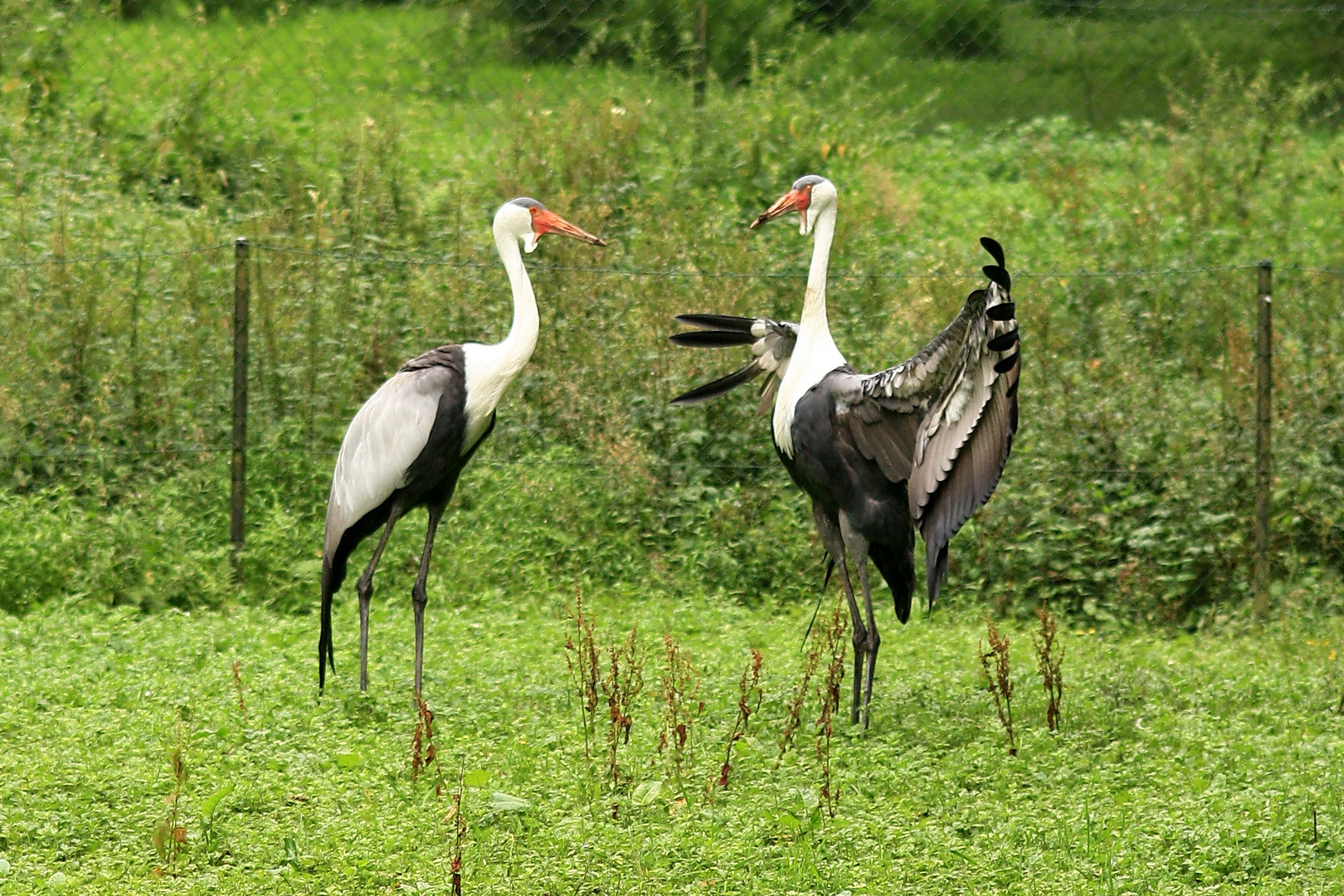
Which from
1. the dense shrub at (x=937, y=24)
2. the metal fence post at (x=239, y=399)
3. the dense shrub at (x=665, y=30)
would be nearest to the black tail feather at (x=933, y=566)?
the metal fence post at (x=239, y=399)

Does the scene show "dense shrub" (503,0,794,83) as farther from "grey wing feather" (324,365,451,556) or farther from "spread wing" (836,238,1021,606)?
"spread wing" (836,238,1021,606)

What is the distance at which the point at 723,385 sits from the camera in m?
7.29

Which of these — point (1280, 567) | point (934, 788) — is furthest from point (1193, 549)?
point (934, 788)

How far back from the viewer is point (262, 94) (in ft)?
42.8

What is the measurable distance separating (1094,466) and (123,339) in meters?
5.37

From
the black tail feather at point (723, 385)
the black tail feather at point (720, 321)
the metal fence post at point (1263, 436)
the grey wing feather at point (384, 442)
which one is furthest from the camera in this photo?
the metal fence post at point (1263, 436)

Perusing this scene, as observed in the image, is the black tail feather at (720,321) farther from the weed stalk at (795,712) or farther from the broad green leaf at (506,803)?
the broad green leaf at (506,803)

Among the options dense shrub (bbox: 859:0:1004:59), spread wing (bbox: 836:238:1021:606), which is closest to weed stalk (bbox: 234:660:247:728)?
spread wing (bbox: 836:238:1021:606)

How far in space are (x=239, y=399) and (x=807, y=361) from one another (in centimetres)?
344

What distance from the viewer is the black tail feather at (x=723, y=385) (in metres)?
7.27

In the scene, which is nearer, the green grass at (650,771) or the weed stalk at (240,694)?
the green grass at (650,771)

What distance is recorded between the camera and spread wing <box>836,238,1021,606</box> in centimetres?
556

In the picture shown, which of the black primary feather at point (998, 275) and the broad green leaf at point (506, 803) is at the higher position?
the black primary feather at point (998, 275)

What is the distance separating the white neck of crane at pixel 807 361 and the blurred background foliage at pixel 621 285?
1809mm
